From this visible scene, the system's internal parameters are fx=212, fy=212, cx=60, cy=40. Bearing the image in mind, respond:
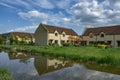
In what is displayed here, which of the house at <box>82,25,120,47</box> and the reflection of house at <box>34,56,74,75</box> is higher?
the house at <box>82,25,120,47</box>

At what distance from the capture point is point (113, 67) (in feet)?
62.1

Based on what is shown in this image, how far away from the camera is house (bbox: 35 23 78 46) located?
206ft

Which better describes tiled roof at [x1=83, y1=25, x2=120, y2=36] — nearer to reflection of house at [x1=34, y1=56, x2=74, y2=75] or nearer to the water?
reflection of house at [x1=34, y1=56, x2=74, y2=75]

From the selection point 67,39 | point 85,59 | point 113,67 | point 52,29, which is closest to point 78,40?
point 67,39

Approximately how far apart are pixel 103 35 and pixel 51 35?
50.2ft

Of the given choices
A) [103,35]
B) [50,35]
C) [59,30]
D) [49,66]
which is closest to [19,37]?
[59,30]

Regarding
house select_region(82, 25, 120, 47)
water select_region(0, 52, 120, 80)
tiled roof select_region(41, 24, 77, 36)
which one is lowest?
water select_region(0, 52, 120, 80)

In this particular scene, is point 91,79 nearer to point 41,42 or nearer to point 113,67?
point 113,67

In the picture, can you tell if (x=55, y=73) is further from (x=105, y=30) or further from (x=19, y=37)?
(x=19, y=37)

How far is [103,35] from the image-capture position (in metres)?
57.7

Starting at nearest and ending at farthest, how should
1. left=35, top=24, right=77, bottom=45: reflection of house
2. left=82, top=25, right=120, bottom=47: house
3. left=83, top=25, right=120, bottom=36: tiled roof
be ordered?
left=82, top=25, right=120, bottom=47: house → left=83, top=25, right=120, bottom=36: tiled roof → left=35, top=24, right=77, bottom=45: reflection of house

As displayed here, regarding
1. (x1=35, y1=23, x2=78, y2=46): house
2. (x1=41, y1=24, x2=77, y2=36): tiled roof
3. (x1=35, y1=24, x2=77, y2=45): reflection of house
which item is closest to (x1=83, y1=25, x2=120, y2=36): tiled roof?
(x1=35, y1=23, x2=78, y2=46): house

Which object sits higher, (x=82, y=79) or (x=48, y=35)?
(x=48, y=35)

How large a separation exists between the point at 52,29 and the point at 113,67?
152ft
